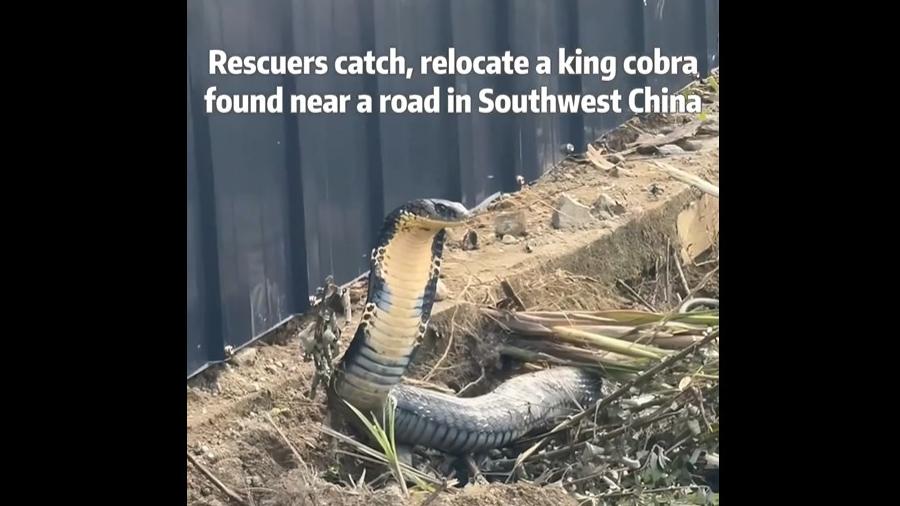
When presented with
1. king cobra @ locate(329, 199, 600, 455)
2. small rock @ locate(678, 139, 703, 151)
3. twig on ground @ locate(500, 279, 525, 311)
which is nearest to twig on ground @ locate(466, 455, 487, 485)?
king cobra @ locate(329, 199, 600, 455)

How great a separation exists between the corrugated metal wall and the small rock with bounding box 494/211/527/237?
11 centimetres

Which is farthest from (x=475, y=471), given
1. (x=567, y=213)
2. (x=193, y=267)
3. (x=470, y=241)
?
(x=193, y=267)

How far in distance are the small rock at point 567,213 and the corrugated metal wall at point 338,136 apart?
0.54 ft

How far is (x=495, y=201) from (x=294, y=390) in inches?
29.3

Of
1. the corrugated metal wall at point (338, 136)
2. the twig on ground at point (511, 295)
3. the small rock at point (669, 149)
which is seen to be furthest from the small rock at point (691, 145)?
the twig on ground at point (511, 295)

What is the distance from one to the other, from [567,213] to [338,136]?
0.66 meters

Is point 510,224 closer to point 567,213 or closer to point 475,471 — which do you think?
point 567,213

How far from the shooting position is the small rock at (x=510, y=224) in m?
3.23

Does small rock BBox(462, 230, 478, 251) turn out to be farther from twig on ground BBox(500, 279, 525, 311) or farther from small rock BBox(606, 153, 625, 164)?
small rock BBox(606, 153, 625, 164)

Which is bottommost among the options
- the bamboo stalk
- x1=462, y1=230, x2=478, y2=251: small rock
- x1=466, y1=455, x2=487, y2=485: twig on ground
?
x1=466, y1=455, x2=487, y2=485: twig on ground

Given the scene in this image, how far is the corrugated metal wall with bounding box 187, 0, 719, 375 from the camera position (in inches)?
123

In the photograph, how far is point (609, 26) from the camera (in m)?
3.19

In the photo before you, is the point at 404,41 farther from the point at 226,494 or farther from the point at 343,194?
the point at 226,494

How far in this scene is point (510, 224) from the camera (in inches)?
127
